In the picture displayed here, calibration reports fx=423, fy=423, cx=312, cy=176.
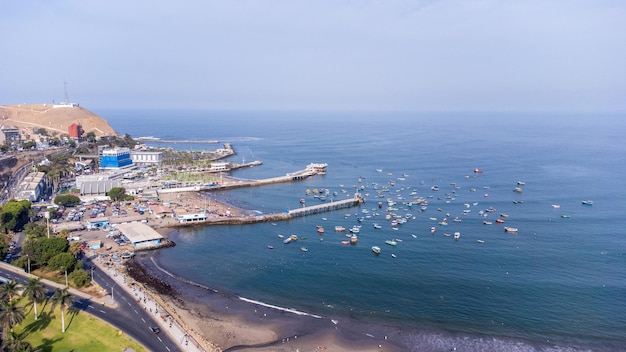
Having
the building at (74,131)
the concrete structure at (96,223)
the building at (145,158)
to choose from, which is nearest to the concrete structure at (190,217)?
the concrete structure at (96,223)

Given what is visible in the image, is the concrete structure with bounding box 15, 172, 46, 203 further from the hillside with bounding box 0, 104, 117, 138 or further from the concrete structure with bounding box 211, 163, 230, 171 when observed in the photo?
the hillside with bounding box 0, 104, 117, 138

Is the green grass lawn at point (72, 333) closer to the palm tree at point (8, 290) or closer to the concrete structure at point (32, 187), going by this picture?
the palm tree at point (8, 290)

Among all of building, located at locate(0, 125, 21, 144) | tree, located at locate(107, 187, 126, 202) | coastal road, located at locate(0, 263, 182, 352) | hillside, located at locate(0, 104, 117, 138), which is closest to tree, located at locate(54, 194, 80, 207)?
tree, located at locate(107, 187, 126, 202)

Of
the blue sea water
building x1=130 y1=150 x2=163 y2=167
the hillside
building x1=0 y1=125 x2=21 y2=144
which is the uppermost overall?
the hillside

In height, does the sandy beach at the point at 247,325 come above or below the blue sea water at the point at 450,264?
below

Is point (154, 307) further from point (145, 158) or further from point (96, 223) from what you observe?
point (145, 158)

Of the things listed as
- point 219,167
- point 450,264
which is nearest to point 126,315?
point 450,264
